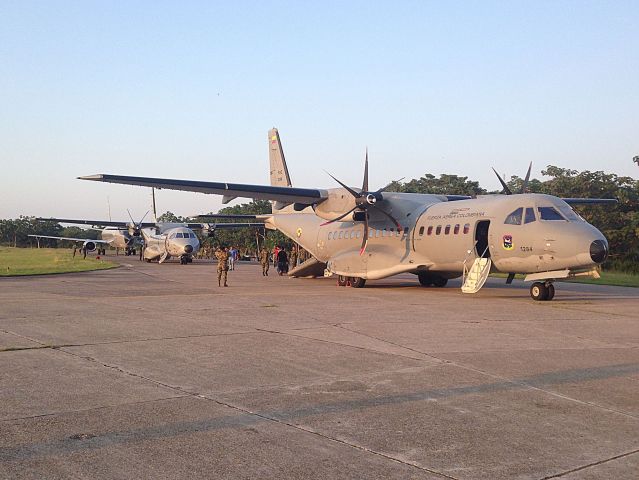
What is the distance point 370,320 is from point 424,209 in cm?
1008

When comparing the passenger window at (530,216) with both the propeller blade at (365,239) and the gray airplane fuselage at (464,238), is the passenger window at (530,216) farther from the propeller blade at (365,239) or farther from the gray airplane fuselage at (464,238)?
the propeller blade at (365,239)

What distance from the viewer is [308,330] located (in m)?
12.1

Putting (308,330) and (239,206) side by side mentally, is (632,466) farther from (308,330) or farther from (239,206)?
(239,206)

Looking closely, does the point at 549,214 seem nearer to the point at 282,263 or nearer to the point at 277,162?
the point at 277,162

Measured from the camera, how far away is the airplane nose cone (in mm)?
16797

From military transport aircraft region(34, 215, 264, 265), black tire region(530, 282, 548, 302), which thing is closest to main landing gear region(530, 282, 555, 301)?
black tire region(530, 282, 548, 302)

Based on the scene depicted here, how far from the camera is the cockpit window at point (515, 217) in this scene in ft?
61.3

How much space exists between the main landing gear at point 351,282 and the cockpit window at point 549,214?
24.7ft

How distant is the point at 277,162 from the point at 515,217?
1580 centimetres

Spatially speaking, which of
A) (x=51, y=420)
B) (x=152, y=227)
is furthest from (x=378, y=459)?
Result: (x=152, y=227)

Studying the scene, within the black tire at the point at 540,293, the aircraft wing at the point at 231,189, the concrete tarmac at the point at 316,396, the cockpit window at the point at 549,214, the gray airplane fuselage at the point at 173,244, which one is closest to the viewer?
the concrete tarmac at the point at 316,396

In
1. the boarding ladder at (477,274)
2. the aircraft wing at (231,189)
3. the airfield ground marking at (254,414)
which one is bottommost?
the airfield ground marking at (254,414)

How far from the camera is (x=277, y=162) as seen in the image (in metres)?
32.3

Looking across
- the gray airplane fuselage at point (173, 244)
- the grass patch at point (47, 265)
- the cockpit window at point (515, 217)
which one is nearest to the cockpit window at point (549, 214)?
the cockpit window at point (515, 217)
